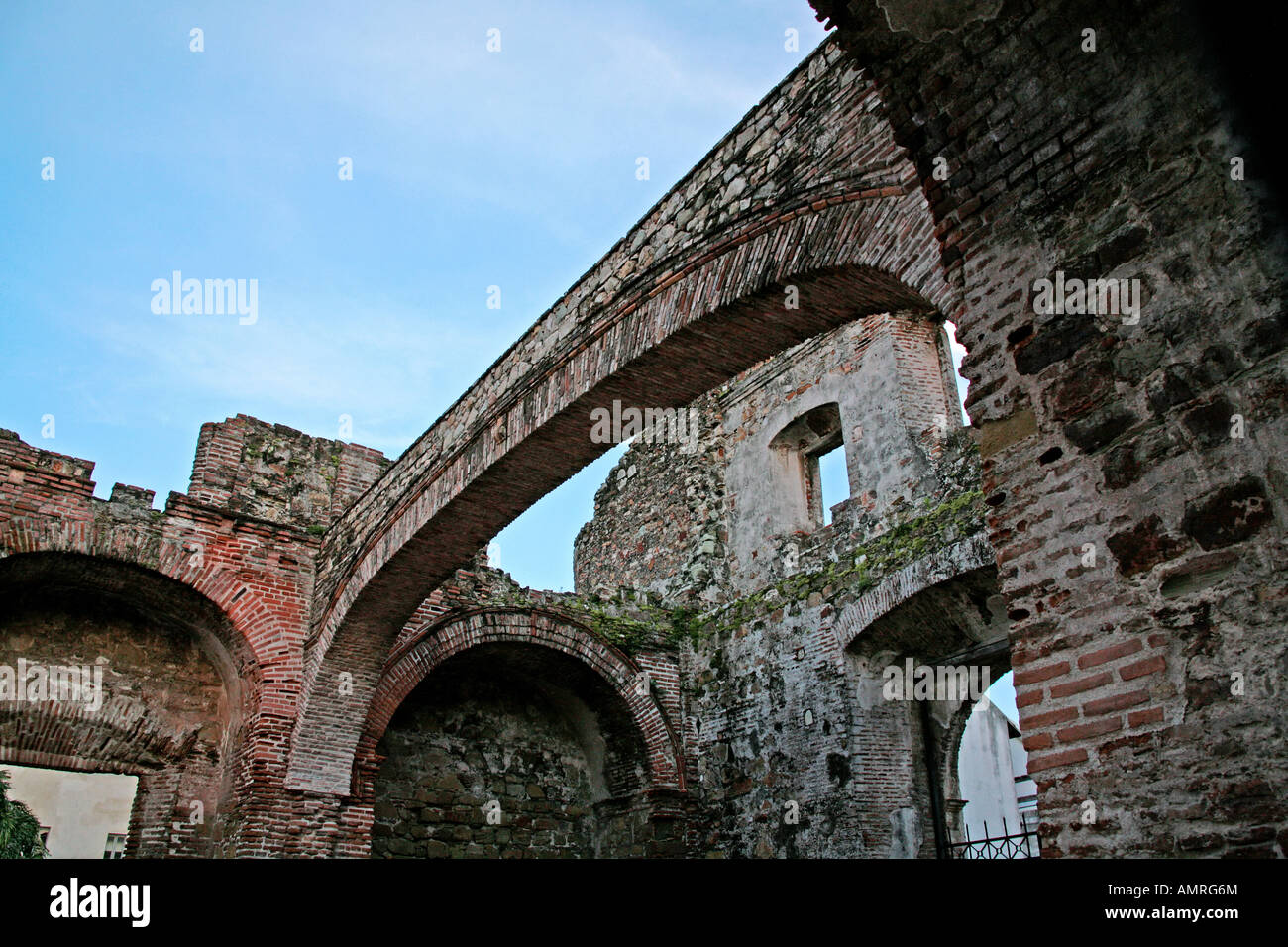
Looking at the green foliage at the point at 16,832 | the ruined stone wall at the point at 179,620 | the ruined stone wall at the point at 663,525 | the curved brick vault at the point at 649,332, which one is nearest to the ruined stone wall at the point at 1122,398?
the curved brick vault at the point at 649,332

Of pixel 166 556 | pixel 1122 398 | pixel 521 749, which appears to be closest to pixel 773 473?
pixel 521 749

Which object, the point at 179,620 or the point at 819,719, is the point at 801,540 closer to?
the point at 819,719

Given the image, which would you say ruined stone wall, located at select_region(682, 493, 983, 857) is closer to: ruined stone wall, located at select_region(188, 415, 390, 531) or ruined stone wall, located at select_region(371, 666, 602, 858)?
ruined stone wall, located at select_region(371, 666, 602, 858)

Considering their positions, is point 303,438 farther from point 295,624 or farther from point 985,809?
point 985,809

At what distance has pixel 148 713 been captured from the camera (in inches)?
315

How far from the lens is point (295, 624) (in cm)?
804

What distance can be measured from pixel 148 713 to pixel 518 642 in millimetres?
3245

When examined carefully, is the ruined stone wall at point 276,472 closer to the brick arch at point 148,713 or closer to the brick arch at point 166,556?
the brick arch at point 166,556

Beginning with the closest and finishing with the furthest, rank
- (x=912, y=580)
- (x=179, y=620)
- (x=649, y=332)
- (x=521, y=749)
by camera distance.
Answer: (x=649, y=332)
(x=912, y=580)
(x=179, y=620)
(x=521, y=749)

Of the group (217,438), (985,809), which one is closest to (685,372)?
(217,438)

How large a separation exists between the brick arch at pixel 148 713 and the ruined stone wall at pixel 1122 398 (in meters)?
6.75

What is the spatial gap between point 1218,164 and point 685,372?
2944mm
